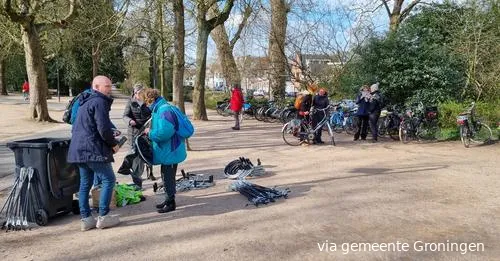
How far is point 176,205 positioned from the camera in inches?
247

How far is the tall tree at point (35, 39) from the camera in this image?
→ 16484mm

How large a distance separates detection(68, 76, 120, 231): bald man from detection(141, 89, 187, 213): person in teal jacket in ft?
1.96

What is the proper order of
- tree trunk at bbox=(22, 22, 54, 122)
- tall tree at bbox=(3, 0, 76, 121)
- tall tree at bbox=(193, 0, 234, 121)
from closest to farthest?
tall tree at bbox=(3, 0, 76, 121), tall tree at bbox=(193, 0, 234, 121), tree trunk at bbox=(22, 22, 54, 122)

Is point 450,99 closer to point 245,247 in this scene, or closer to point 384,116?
point 384,116

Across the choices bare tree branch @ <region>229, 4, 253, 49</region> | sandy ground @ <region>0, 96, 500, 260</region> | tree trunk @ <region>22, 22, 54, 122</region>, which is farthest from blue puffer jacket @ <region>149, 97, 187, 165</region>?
bare tree branch @ <region>229, 4, 253, 49</region>

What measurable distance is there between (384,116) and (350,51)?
737 centimetres

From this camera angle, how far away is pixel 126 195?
640 cm

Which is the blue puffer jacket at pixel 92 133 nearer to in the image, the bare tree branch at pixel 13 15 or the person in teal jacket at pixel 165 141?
the person in teal jacket at pixel 165 141

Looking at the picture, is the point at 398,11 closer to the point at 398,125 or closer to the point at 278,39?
the point at 278,39

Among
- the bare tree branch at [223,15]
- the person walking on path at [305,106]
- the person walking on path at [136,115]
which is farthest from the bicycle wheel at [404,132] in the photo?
the person walking on path at [136,115]

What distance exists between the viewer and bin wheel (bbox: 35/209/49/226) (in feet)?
17.7

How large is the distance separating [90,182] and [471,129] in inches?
407

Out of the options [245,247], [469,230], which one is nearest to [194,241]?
[245,247]

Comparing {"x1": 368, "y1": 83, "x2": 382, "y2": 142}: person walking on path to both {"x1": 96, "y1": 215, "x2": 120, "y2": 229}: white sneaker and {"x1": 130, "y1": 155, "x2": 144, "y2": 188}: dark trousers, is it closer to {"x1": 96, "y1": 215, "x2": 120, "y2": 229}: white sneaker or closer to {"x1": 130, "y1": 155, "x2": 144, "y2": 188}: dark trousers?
{"x1": 130, "y1": 155, "x2": 144, "y2": 188}: dark trousers
